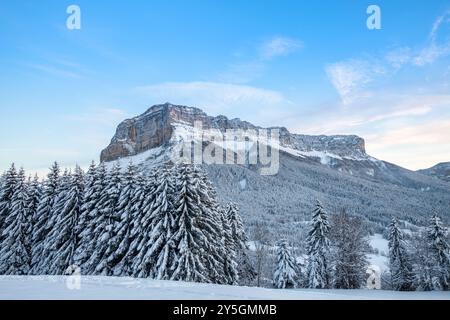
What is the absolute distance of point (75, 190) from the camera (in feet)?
109

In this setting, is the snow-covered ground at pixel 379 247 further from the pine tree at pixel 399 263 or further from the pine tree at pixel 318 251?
the pine tree at pixel 318 251

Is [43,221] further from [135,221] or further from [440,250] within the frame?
[440,250]

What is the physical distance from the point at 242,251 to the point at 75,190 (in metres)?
18.1

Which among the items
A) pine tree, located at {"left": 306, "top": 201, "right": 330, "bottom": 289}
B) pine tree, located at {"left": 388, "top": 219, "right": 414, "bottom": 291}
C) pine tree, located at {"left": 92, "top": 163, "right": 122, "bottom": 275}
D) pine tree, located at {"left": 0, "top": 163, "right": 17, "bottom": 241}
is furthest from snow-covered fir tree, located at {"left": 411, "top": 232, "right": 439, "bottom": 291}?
pine tree, located at {"left": 0, "top": 163, "right": 17, "bottom": 241}

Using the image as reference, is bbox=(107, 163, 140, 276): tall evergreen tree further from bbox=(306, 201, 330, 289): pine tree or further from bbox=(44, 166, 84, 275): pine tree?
bbox=(306, 201, 330, 289): pine tree

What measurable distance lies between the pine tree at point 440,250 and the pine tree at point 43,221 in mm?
37922

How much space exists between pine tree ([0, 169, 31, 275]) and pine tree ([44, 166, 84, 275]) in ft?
10.3

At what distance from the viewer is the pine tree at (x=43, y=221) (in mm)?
32372

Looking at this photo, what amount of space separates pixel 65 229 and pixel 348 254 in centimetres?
2530

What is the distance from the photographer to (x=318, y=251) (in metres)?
38.1

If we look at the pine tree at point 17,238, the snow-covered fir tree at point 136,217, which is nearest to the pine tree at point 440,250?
the snow-covered fir tree at point 136,217

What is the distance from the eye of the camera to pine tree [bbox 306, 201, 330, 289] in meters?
37.4

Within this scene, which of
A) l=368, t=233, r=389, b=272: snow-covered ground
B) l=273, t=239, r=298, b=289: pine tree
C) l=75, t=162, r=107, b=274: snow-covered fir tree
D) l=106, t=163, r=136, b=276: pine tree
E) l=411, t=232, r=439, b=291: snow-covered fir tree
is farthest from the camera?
l=368, t=233, r=389, b=272: snow-covered ground
